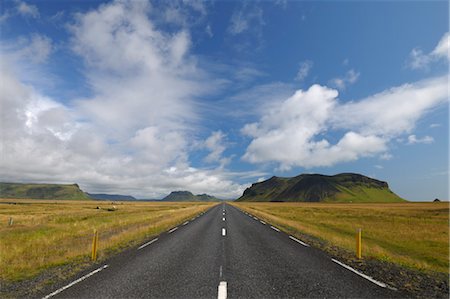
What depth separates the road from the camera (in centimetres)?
711

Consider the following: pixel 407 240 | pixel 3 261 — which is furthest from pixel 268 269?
pixel 407 240

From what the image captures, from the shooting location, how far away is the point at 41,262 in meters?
11.4

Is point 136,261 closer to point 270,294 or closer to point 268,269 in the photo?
point 268,269

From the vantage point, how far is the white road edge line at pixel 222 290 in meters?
6.79

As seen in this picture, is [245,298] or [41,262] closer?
[245,298]

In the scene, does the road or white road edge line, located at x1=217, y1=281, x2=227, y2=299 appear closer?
Result: white road edge line, located at x1=217, y1=281, x2=227, y2=299

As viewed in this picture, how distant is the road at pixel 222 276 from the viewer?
23.3 feet

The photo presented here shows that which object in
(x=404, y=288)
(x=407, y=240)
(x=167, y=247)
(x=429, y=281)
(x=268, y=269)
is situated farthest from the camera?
(x=407, y=240)

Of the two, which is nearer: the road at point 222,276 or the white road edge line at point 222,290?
the white road edge line at point 222,290

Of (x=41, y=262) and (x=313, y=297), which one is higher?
(x=313, y=297)

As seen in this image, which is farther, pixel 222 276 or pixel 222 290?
pixel 222 276

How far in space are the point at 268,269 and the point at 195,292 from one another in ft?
10.5

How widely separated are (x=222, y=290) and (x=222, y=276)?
1.43m

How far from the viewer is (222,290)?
7.25 metres
